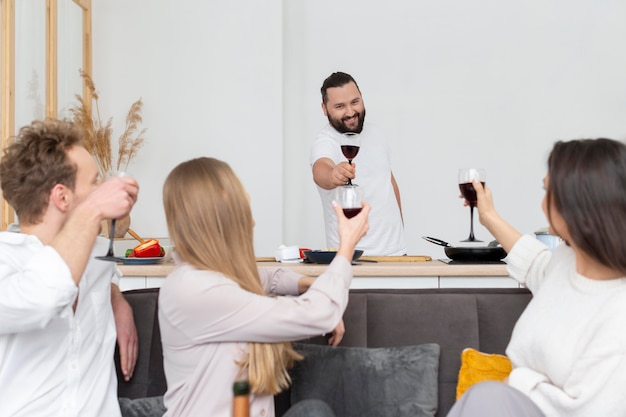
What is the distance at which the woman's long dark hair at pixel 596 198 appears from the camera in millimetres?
1523

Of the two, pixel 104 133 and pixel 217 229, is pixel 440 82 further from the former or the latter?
pixel 217 229

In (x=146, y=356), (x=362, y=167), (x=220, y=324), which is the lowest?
(x=146, y=356)

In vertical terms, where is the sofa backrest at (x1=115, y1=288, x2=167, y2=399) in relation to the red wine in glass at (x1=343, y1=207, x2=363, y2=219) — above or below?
below

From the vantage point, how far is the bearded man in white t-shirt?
351 cm

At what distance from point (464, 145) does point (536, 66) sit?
738 mm

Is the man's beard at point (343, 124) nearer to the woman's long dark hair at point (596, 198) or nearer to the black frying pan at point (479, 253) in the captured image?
the black frying pan at point (479, 253)

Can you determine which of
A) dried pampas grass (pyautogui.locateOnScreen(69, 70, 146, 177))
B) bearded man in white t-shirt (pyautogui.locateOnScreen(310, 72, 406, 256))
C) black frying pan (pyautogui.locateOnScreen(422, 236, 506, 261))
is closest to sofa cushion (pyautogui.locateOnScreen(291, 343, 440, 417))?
black frying pan (pyautogui.locateOnScreen(422, 236, 506, 261))

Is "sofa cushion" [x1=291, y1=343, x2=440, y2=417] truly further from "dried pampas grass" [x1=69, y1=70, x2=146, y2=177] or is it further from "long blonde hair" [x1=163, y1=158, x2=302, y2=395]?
"dried pampas grass" [x1=69, y1=70, x2=146, y2=177]

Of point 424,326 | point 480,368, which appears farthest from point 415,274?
point 480,368

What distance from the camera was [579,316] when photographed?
158 cm

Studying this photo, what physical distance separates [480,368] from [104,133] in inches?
134

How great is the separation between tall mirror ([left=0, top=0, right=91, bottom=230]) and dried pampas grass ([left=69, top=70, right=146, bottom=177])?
0.30 ft

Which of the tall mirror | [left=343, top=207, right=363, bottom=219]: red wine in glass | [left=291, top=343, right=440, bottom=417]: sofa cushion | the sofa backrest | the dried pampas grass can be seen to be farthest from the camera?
the dried pampas grass

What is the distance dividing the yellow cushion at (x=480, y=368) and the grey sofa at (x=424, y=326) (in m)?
0.06
